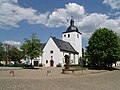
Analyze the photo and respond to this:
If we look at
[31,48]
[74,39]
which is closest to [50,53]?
[74,39]

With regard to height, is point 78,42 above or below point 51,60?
above

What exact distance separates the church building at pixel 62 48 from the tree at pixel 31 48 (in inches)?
700

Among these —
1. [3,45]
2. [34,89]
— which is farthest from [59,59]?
[34,89]

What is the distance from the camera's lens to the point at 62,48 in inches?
2790

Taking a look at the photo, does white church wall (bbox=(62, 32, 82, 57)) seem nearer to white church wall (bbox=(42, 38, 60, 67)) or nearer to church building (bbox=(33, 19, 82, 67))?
church building (bbox=(33, 19, 82, 67))

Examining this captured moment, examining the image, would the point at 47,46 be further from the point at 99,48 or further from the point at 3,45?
the point at 99,48

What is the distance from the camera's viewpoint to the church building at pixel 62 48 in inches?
2716

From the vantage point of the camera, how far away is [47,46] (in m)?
71.9

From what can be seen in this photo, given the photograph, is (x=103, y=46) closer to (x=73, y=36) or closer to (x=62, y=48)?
(x=62, y=48)

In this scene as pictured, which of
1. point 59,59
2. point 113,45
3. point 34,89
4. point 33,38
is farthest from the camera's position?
point 59,59

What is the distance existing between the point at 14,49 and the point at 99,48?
45.3 m

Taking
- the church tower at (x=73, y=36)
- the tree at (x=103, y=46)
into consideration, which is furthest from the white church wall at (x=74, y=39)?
the tree at (x=103, y=46)

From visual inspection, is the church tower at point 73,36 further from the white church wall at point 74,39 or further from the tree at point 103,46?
the tree at point 103,46

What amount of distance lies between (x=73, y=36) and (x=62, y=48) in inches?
386
